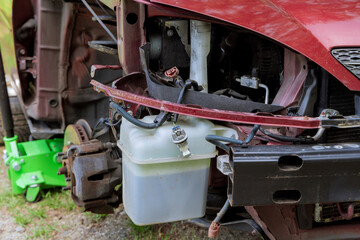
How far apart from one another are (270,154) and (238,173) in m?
0.13

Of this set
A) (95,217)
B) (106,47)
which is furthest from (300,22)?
(95,217)

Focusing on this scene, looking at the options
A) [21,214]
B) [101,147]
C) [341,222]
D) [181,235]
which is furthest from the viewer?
[21,214]

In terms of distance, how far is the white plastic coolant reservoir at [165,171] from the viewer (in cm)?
172

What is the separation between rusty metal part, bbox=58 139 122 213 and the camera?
2168 mm

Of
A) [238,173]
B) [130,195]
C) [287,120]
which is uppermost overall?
[287,120]

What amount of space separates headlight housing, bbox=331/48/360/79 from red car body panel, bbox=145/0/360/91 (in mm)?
15

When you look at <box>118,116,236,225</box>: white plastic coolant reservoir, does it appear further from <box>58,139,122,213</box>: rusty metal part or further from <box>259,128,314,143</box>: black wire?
<box>58,139,122,213</box>: rusty metal part

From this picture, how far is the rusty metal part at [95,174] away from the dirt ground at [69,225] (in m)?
0.50

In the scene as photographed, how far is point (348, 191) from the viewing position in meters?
1.59

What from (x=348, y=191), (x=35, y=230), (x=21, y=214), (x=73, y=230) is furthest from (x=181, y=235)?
(x=348, y=191)

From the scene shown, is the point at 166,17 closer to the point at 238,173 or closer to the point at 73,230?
the point at 238,173

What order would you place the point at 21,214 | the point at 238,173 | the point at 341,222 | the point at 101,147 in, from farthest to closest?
the point at 21,214 < the point at 101,147 < the point at 341,222 < the point at 238,173

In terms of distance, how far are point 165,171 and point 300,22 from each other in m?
0.78

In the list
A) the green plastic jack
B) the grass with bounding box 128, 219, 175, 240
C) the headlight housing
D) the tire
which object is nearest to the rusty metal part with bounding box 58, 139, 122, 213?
the grass with bounding box 128, 219, 175, 240
